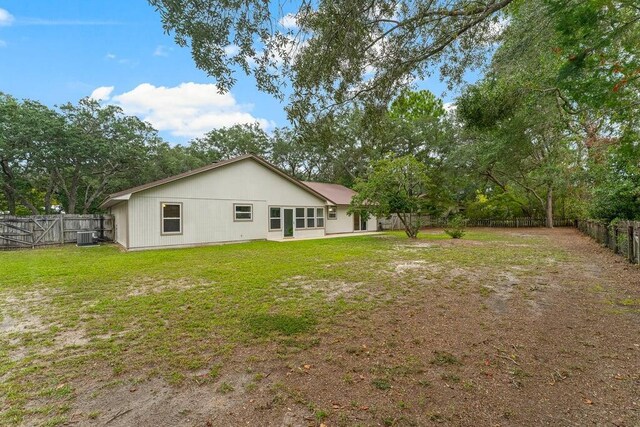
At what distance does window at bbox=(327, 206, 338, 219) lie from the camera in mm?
21367

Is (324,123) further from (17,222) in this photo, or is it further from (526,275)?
(17,222)

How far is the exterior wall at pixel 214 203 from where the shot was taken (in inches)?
505

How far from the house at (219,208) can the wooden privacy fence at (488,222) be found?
8249 millimetres

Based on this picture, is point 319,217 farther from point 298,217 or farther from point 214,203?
point 214,203

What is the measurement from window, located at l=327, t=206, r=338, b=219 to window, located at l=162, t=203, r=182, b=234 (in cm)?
1009

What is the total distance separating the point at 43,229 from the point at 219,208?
790 cm

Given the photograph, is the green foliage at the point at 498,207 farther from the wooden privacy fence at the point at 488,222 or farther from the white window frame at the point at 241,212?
the white window frame at the point at 241,212

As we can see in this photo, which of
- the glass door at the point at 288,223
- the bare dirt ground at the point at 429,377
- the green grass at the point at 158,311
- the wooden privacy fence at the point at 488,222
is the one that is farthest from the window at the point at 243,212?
the wooden privacy fence at the point at 488,222

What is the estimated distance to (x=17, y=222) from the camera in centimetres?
1361

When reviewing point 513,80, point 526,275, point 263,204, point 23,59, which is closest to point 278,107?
point 513,80

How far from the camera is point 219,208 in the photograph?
14984mm

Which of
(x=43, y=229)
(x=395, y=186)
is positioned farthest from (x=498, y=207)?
(x=43, y=229)

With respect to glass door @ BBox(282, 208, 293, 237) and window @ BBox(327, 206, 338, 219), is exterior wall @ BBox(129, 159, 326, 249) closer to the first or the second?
glass door @ BBox(282, 208, 293, 237)

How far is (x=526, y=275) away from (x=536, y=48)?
4.82 meters
